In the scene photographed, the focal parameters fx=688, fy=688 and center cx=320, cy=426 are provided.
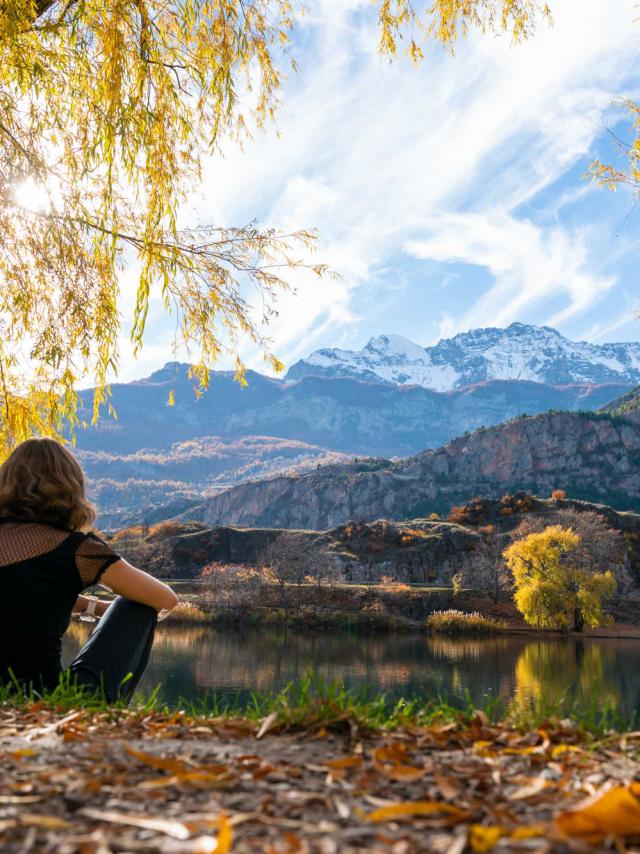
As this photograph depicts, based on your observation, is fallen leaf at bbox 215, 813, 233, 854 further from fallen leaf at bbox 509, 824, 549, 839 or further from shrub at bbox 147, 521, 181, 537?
shrub at bbox 147, 521, 181, 537

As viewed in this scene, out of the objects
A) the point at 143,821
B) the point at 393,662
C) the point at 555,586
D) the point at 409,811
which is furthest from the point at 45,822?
the point at 555,586

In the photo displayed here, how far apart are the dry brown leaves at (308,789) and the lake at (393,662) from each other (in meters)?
13.3

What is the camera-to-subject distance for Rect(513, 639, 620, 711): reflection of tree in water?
20.0 metres

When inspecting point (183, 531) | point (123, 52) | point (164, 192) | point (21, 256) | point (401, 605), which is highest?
point (123, 52)

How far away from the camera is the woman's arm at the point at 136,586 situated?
3.13 metres

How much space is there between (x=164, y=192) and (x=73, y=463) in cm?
322

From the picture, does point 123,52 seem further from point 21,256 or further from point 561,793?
point 561,793

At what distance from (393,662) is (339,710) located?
2605cm

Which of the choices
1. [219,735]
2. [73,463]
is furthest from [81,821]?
[73,463]

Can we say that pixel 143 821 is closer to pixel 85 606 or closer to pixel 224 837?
pixel 224 837

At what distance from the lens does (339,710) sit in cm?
243

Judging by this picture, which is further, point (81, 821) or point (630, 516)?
point (630, 516)

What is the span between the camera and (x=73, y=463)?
11.0 feet

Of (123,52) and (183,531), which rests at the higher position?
(123,52)
